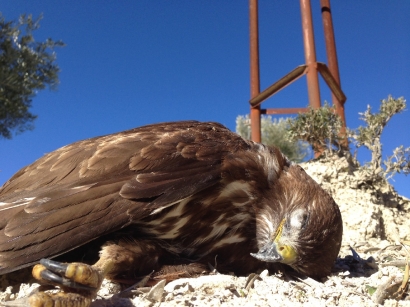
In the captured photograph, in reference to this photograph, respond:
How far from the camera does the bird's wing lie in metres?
2.05

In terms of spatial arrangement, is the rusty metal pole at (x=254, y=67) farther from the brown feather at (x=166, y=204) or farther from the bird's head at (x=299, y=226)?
the bird's head at (x=299, y=226)

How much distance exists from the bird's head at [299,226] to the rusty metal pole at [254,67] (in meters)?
4.31

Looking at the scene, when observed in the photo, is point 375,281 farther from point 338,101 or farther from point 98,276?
point 338,101

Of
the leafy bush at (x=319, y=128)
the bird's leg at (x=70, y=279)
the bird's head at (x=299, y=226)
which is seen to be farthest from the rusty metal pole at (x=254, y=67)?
the bird's leg at (x=70, y=279)

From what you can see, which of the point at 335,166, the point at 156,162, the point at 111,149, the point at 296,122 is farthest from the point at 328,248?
the point at 296,122

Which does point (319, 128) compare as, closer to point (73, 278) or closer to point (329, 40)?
point (329, 40)

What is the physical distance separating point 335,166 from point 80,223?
4074 mm

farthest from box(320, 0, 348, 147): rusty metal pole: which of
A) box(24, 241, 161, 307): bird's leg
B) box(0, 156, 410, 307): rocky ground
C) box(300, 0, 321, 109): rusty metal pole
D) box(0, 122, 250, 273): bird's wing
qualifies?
box(24, 241, 161, 307): bird's leg

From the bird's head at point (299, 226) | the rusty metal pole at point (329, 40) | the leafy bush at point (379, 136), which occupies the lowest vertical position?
the bird's head at point (299, 226)

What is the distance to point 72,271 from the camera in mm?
1810

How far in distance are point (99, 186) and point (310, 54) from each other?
5.31m

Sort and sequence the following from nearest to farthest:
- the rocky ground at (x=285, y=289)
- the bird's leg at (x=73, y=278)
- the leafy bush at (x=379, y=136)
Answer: the bird's leg at (x=73, y=278), the rocky ground at (x=285, y=289), the leafy bush at (x=379, y=136)

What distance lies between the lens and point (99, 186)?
7.36ft

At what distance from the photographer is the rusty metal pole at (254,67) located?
7.19 metres
